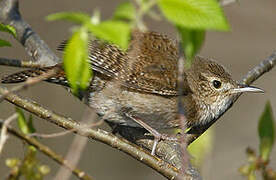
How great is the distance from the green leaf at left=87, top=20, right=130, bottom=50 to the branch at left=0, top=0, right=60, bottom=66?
266 cm

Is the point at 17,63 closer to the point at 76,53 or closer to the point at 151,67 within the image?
the point at 151,67

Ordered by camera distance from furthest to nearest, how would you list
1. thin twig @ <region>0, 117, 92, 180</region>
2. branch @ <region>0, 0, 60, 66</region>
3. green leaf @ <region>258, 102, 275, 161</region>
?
branch @ <region>0, 0, 60, 66</region> → green leaf @ <region>258, 102, 275, 161</region> → thin twig @ <region>0, 117, 92, 180</region>

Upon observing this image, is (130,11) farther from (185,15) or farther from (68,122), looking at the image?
(68,122)

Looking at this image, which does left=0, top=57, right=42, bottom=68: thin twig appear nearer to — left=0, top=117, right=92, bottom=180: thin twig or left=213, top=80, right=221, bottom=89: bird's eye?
→ left=213, top=80, right=221, bottom=89: bird's eye

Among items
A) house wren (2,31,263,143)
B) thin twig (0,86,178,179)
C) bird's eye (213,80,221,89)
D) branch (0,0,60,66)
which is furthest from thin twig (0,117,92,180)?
bird's eye (213,80,221,89)

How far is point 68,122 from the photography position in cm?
318

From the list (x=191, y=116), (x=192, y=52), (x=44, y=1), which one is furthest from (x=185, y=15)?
(x=44, y=1)

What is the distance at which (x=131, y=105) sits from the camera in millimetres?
4395

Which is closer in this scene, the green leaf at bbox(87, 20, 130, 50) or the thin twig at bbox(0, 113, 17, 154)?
the green leaf at bbox(87, 20, 130, 50)

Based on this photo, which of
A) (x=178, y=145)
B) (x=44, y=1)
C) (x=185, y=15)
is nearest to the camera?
(x=185, y=15)

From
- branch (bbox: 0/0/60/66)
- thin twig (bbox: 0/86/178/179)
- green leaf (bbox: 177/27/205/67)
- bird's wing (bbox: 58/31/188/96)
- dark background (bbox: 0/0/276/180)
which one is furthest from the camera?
dark background (bbox: 0/0/276/180)

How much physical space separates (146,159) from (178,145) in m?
0.82

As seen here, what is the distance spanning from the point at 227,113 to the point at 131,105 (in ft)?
14.9

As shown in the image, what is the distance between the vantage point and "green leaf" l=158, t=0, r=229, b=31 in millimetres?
1752
